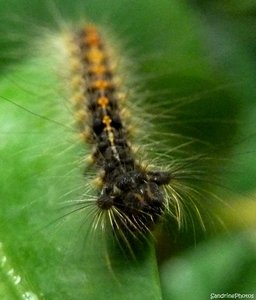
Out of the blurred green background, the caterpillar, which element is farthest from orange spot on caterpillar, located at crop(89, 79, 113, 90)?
the blurred green background

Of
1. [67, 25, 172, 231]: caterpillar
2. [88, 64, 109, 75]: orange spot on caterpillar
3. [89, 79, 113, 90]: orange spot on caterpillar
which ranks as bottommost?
[67, 25, 172, 231]: caterpillar

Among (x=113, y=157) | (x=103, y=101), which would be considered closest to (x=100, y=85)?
(x=103, y=101)

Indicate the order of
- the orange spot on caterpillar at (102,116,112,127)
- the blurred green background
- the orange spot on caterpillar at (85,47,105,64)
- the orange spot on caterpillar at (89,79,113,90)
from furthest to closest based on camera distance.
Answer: the orange spot on caterpillar at (85,47,105,64) → the orange spot on caterpillar at (89,79,113,90) → the orange spot on caterpillar at (102,116,112,127) → the blurred green background

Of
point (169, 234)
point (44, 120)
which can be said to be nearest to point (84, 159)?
point (44, 120)

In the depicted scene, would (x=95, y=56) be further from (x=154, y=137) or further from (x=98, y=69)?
(x=154, y=137)

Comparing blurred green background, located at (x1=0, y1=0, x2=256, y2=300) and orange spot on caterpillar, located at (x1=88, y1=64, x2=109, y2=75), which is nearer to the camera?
blurred green background, located at (x1=0, y1=0, x2=256, y2=300)

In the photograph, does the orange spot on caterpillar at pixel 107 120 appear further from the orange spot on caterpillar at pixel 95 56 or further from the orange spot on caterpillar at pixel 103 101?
the orange spot on caterpillar at pixel 95 56

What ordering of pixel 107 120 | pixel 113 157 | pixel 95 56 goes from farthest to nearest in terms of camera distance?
pixel 95 56 → pixel 107 120 → pixel 113 157

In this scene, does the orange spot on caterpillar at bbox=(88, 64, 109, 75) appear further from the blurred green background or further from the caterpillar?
the blurred green background
